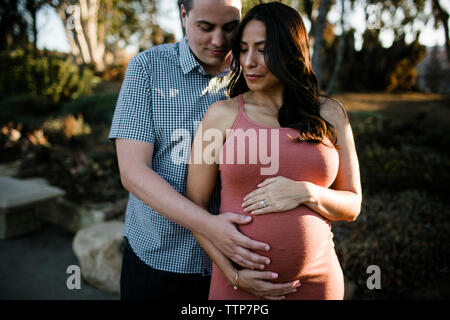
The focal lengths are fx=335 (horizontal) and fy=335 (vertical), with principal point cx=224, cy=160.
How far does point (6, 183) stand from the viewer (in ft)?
16.3

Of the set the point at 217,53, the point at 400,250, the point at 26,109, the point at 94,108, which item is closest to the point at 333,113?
the point at 217,53

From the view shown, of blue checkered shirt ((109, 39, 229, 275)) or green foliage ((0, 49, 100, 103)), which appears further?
green foliage ((0, 49, 100, 103))

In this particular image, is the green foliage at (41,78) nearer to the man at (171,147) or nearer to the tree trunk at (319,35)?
the tree trunk at (319,35)

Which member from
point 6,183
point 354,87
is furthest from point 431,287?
point 354,87

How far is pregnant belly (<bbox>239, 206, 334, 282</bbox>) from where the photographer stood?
1483 mm

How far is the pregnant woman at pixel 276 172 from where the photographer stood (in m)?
1.46

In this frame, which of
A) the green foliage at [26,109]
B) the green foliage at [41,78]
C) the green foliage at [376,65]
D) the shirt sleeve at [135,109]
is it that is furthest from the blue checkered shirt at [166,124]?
the green foliage at [376,65]

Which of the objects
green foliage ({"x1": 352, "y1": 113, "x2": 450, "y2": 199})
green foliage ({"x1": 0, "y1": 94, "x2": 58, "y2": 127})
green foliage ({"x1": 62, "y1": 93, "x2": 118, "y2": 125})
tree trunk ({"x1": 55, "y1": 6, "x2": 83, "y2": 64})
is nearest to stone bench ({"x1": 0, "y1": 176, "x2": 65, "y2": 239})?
green foliage ({"x1": 62, "y1": 93, "x2": 118, "y2": 125})

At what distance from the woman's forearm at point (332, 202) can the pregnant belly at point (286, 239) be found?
0.23ft

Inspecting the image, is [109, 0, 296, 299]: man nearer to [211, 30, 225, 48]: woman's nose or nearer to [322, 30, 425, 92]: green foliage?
[211, 30, 225, 48]: woman's nose

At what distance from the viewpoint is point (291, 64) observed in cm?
164

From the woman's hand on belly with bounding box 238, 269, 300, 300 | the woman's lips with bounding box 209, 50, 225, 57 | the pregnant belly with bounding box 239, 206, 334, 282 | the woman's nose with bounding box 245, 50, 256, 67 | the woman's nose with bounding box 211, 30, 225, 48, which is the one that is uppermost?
the woman's nose with bounding box 211, 30, 225, 48

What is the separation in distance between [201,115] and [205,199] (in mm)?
413

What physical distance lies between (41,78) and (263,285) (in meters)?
11.8
